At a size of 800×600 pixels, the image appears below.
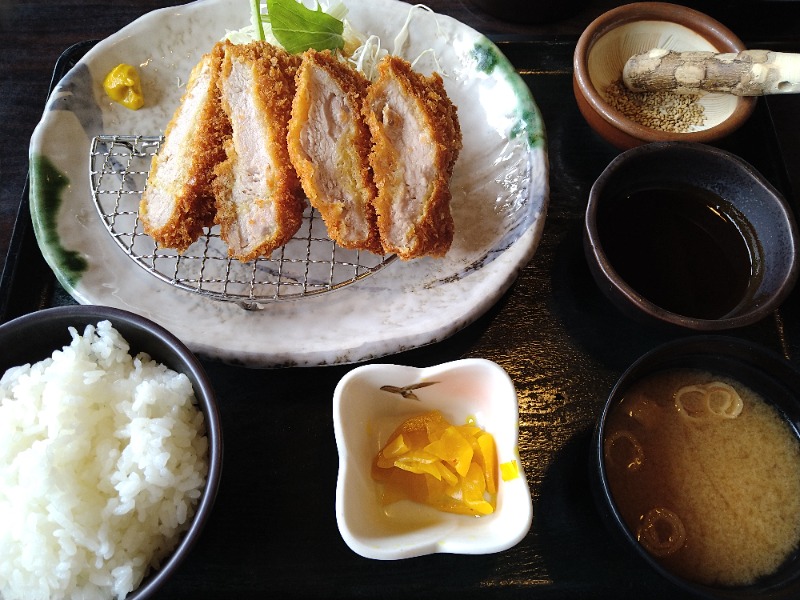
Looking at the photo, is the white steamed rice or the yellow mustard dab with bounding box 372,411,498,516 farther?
the yellow mustard dab with bounding box 372,411,498,516

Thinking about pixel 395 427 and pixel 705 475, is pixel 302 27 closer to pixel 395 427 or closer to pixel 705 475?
pixel 395 427

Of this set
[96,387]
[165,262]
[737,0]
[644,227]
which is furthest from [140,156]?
[737,0]

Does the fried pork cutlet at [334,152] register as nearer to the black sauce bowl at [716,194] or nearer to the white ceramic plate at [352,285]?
the white ceramic plate at [352,285]

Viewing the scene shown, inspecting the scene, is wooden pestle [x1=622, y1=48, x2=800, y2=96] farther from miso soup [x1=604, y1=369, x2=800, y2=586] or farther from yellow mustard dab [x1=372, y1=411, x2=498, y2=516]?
yellow mustard dab [x1=372, y1=411, x2=498, y2=516]

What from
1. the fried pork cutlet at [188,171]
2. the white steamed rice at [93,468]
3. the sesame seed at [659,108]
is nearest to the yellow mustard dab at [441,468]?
the white steamed rice at [93,468]

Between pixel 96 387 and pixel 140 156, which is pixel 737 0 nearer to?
pixel 140 156

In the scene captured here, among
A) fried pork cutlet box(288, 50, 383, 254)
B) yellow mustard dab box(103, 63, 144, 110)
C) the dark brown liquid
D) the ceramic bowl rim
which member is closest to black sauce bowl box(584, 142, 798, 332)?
the dark brown liquid

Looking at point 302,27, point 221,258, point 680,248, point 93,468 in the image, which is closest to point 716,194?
point 680,248
